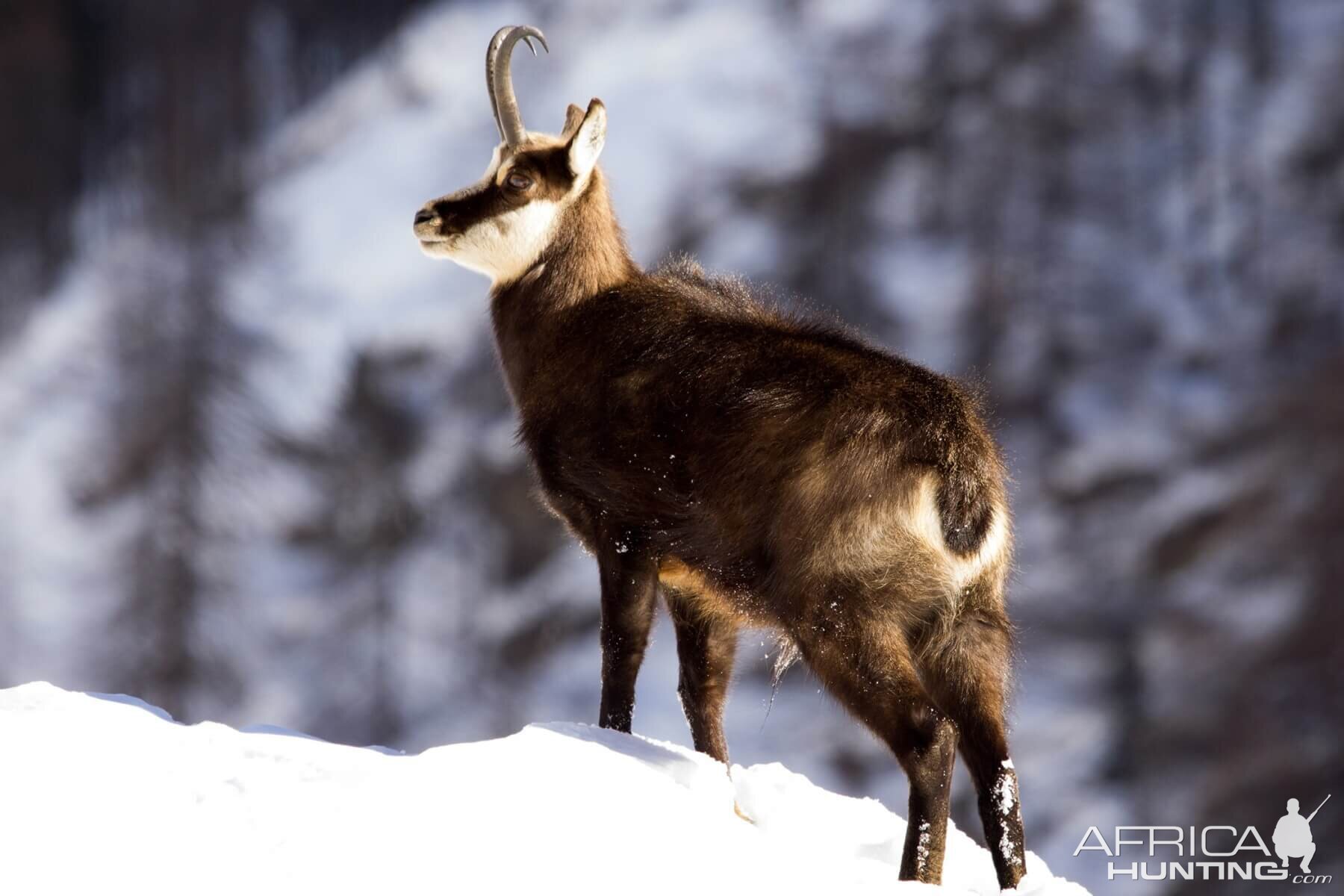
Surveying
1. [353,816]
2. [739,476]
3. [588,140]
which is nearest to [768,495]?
[739,476]

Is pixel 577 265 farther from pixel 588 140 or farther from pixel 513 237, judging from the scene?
pixel 588 140

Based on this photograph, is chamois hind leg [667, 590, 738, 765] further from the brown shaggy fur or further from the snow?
the snow

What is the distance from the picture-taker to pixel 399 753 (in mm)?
5891

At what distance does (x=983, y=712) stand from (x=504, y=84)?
3.72 metres

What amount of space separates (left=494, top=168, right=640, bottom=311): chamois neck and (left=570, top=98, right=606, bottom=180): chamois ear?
0.15 m

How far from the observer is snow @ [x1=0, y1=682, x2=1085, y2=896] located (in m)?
4.22

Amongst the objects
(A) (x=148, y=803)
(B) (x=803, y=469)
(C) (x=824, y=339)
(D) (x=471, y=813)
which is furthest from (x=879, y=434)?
(A) (x=148, y=803)

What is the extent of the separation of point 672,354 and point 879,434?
3.68 feet

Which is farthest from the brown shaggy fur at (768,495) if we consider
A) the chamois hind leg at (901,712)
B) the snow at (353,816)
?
the snow at (353,816)

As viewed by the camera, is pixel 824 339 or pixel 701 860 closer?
pixel 701 860

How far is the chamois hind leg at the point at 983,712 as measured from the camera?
5574 millimetres

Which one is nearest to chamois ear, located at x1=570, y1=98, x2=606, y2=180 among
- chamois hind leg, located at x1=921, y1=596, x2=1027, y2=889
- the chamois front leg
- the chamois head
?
the chamois head

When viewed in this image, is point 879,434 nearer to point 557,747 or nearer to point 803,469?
point 803,469

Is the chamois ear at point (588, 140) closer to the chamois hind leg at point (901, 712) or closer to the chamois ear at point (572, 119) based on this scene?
the chamois ear at point (572, 119)
